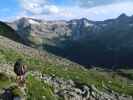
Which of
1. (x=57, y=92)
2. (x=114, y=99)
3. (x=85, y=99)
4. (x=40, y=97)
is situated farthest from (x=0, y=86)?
(x=114, y=99)

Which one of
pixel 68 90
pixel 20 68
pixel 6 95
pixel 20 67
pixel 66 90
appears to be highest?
pixel 20 67

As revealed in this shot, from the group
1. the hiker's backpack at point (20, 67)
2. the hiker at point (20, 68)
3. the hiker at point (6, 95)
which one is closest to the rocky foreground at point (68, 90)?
the hiker at point (6, 95)

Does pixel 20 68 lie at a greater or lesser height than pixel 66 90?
greater

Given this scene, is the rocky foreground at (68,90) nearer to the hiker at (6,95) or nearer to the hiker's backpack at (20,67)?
the hiker at (6,95)

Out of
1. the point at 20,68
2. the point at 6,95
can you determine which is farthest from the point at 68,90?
the point at 20,68

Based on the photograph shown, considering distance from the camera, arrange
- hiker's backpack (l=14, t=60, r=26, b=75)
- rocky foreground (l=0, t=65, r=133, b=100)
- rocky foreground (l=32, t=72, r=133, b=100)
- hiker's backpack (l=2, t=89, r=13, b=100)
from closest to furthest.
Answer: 1. hiker's backpack (l=14, t=60, r=26, b=75)
2. hiker's backpack (l=2, t=89, r=13, b=100)
3. rocky foreground (l=0, t=65, r=133, b=100)
4. rocky foreground (l=32, t=72, r=133, b=100)

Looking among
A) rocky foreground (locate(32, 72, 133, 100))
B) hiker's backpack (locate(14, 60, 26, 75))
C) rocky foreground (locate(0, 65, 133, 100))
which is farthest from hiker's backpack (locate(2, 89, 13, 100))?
rocky foreground (locate(32, 72, 133, 100))

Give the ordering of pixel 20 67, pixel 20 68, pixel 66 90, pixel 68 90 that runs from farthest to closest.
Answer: pixel 68 90 → pixel 66 90 → pixel 20 68 → pixel 20 67

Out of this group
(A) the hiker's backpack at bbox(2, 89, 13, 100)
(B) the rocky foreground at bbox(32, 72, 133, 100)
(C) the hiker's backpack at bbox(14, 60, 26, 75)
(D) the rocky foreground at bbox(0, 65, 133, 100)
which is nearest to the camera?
(C) the hiker's backpack at bbox(14, 60, 26, 75)

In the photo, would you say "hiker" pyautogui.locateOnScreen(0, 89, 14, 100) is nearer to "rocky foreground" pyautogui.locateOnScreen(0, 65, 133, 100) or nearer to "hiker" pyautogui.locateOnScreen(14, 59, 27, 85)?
"hiker" pyautogui.locateOnScreen(14, 59, 27, 85)

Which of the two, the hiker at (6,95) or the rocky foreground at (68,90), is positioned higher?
the hiker at (6,95)

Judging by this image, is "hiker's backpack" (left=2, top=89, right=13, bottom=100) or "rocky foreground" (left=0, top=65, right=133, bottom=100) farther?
"rocky foreground" (left=0, top=65, right=133, bottom=100)

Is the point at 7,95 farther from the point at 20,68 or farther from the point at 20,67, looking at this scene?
the point at 20,67

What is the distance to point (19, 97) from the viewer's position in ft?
130
